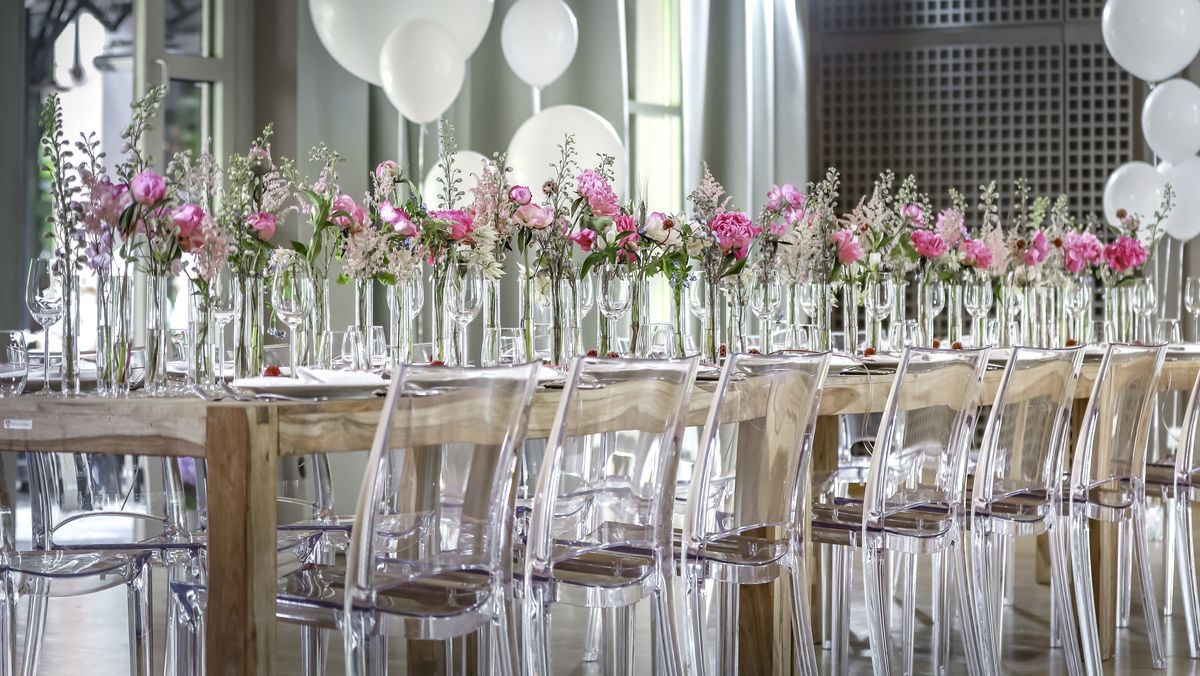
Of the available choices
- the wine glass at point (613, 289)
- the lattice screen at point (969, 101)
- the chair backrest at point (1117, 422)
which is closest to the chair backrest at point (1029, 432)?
the chair backrest at point (1117, 422)

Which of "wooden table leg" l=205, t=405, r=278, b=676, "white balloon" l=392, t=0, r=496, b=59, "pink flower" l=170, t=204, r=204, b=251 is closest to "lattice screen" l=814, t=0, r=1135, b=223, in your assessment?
"white balloon" l=392, t=0, r=496, b=59

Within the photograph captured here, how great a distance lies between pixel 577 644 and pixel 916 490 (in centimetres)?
122

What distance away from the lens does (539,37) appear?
523 cm

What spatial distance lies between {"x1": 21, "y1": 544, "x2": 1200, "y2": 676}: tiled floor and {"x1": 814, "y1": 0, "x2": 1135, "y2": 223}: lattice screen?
3.52 m

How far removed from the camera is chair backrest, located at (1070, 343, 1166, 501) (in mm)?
3438

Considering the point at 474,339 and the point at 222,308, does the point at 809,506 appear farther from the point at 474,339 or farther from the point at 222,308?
the point at 474,339

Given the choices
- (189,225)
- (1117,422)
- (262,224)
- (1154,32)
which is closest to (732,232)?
(1117,422)

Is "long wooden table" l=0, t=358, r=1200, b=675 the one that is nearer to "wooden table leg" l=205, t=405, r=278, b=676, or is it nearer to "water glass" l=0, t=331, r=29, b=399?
"wooden table leg" l=205, t=405, r=278, b=676

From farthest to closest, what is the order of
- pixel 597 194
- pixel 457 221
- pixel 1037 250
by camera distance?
pixel 1037 250, pixel 597 194, pixel 457 221

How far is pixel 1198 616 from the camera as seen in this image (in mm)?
3812

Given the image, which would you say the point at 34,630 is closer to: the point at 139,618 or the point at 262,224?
the point at 139,618

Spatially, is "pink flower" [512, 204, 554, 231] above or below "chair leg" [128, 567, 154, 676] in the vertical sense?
above

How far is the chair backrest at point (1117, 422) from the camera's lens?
3438 mm

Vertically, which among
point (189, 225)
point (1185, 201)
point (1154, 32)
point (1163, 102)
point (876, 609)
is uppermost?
point (1154, 32)
